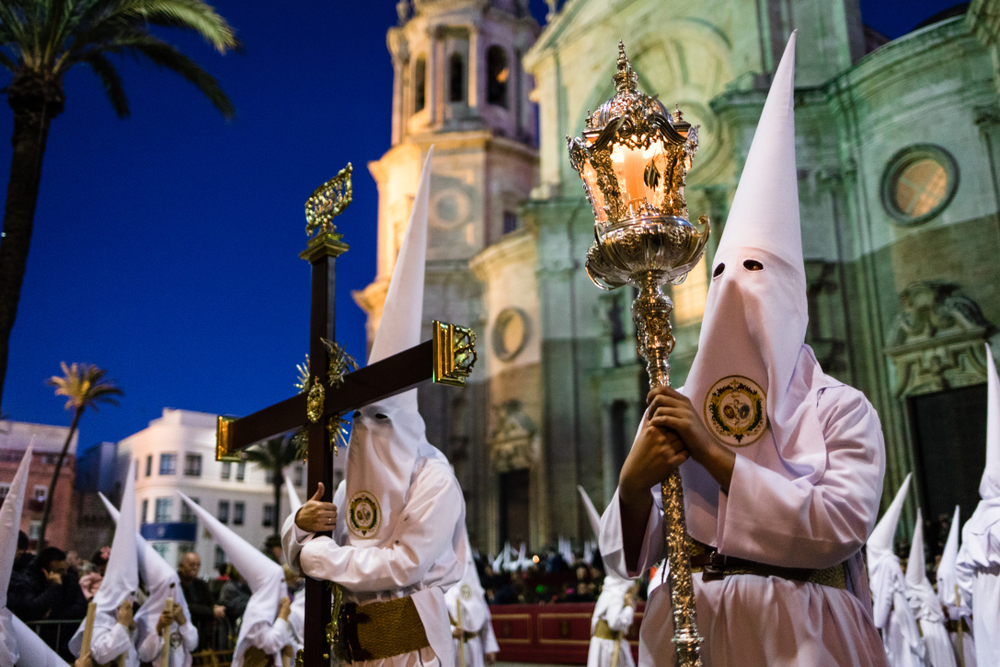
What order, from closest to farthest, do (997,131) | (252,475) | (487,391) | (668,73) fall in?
(997,131), (668,73), (487,391), (252,475)

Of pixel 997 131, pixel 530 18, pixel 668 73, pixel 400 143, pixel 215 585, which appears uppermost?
pixel 530 18

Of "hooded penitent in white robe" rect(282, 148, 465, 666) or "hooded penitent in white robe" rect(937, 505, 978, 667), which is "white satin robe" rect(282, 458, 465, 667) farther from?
"hooded penitent in white robe" rect(937, 505, 978, 667)

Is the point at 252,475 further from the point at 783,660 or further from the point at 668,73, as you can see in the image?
the point at 783,660

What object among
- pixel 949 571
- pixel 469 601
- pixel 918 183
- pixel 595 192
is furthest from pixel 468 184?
pixel 595 192

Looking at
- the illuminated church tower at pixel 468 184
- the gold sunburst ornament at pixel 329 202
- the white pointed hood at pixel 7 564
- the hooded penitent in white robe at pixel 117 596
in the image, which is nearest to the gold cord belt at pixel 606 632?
the hooded penitent in white robe at pixel 117 596

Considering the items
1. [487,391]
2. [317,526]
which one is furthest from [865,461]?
[487,391]

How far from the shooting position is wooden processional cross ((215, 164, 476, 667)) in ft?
14.6

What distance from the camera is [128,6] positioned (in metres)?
13.6

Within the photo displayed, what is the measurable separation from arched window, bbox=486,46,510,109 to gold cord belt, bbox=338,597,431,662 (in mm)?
34264

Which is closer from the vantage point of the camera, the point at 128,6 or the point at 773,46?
the point at 128,6

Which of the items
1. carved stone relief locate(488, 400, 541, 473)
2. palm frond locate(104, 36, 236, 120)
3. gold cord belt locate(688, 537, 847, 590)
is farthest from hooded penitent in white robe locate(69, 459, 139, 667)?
carved stone relief locate(488, 400, 541, 473)

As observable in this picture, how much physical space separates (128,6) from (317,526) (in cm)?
1137

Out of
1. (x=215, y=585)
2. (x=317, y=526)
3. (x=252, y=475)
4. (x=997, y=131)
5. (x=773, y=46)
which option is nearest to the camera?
(x=317, y=526)

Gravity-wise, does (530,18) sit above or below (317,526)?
above
